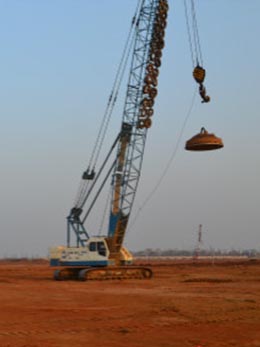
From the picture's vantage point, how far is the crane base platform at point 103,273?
35.2m

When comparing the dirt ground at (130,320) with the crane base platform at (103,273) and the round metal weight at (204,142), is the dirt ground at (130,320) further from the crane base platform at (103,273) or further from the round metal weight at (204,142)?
the crane base platform at (103,273)

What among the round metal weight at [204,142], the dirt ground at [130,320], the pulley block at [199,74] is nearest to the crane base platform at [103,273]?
the dirt ground at [130,320]

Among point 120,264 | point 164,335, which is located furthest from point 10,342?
point 120,264

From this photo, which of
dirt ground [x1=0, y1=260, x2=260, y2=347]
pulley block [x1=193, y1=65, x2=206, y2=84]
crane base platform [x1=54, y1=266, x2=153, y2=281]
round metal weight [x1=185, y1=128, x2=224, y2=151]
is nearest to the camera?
dirt ground [x1=0, y1=260, x2=260, y2=347]

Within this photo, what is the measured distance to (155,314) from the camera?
55.6ft

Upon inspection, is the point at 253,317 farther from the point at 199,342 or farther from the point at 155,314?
the point at 199,342

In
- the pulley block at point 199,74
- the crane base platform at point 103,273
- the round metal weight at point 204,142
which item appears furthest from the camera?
the crane base platform at point 103,273

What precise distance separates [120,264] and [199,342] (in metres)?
25.8

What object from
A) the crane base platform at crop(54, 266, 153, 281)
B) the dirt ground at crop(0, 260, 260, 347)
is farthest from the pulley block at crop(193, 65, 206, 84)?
the crane base platform at crop(54, 266, 153, 281)

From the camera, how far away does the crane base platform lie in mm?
35188

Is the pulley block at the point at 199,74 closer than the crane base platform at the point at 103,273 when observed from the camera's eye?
Yes

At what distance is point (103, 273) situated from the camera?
3559cm

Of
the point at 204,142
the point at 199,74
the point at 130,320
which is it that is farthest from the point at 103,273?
the point at 130,320

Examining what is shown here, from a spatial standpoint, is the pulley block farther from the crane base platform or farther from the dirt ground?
the crane base platform
